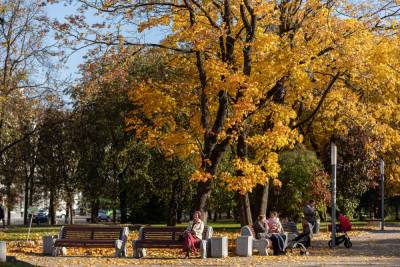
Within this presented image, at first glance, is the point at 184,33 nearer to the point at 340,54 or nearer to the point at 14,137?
the point at 340,54

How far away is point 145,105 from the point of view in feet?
69.6

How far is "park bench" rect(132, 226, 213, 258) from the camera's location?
1778 centimetres

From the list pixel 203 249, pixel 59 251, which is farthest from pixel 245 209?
pixel 59 251

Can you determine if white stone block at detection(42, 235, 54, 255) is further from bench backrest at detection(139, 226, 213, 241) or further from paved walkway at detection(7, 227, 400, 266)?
bench backrest at detection(139, 226, 213, 241)

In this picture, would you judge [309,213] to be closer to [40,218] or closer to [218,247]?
[218,247]

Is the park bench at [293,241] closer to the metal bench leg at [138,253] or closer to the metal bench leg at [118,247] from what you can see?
the metal bench leg at [138,253]

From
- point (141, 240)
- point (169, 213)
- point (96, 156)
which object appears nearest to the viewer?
point (141, 240)

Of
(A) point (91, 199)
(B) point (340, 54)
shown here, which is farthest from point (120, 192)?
(B) point (340, 54)

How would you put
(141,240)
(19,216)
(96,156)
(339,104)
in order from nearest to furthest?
(141,240) < (339,104) < (96,156) < (19,216)

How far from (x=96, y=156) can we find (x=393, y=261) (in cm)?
2994

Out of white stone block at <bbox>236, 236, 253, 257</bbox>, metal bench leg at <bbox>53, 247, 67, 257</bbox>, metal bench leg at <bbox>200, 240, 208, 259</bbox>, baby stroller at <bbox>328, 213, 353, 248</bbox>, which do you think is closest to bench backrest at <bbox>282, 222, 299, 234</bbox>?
baby stroller at <bbox>328, 213, 353, 248</bbox>

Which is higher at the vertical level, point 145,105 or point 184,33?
point 184,33

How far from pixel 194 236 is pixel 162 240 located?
92 centimetres

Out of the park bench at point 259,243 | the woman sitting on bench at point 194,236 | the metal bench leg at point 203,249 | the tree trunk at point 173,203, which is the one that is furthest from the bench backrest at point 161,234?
the tree trunk at point 173,203
